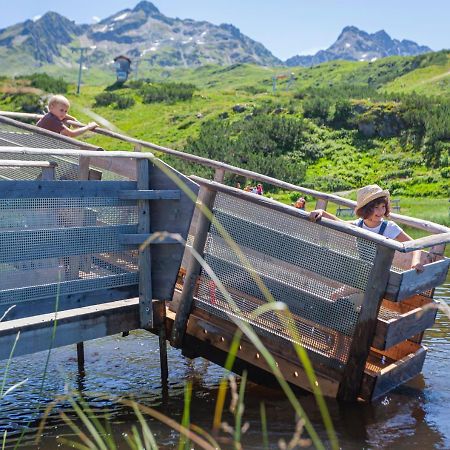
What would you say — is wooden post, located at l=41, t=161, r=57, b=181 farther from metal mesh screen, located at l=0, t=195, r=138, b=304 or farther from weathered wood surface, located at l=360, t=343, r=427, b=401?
weathered wood surface, located at l=360, t=343, r=427, b=401

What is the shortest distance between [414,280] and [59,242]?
11.1 feet

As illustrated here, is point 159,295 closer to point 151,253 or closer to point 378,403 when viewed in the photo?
point 151,253

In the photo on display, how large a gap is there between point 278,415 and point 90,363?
3085 mm

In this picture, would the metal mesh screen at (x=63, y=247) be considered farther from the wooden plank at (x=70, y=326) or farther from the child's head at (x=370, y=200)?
the child's head at (x=370, y=200)

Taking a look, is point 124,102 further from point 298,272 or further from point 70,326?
point 70,326

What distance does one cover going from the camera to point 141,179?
730cm

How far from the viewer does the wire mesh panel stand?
701cm

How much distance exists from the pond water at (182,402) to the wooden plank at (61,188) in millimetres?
1598

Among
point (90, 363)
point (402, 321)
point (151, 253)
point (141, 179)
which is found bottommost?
point (90, 363)

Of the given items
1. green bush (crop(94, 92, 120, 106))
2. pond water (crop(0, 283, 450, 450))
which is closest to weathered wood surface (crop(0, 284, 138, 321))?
pond water (crop(0, 283, 450, 450))

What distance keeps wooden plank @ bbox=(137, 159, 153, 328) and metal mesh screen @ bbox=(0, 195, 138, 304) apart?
8 centimetres

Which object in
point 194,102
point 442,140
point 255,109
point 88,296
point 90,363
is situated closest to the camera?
point 88,296

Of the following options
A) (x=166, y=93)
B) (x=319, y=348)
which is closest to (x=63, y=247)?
(x=319, y=348)

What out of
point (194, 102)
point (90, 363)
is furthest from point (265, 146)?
point (90, 363)
